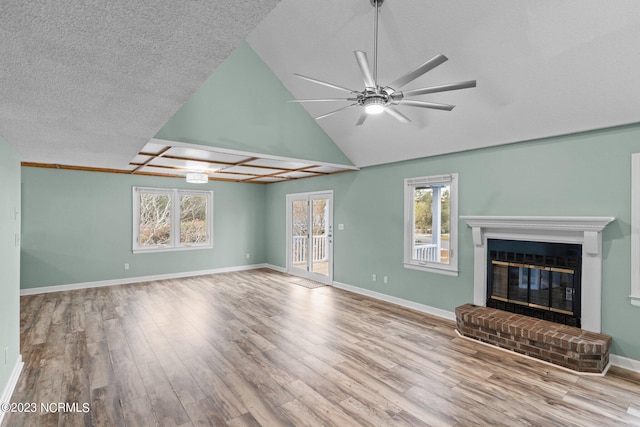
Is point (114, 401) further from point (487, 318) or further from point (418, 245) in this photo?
point (418, 245)

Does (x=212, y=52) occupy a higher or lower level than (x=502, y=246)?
higher

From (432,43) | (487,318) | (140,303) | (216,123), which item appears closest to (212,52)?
(432,43)

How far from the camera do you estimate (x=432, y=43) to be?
324cm

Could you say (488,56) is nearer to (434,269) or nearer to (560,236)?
(560,236)

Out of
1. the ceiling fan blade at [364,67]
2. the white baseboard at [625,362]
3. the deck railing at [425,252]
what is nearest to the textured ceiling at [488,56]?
the ceiling fan blade at [364,67]

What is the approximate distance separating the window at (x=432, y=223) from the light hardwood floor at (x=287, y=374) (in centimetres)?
82

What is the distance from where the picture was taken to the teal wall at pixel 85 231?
5.80 m

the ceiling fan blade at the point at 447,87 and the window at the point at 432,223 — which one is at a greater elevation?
the ceiling fan blade at the point at 447,87

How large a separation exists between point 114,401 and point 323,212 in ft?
18.2

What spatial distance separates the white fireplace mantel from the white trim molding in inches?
7.0

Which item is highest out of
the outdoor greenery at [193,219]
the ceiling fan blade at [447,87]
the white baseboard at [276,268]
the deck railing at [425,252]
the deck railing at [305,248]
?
the ceiling fan blade at [447,87]

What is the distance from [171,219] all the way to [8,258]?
4719mm

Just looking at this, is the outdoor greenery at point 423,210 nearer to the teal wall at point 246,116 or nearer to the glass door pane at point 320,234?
the teal wall at point 246,116

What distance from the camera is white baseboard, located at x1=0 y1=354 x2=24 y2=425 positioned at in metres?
2.49
